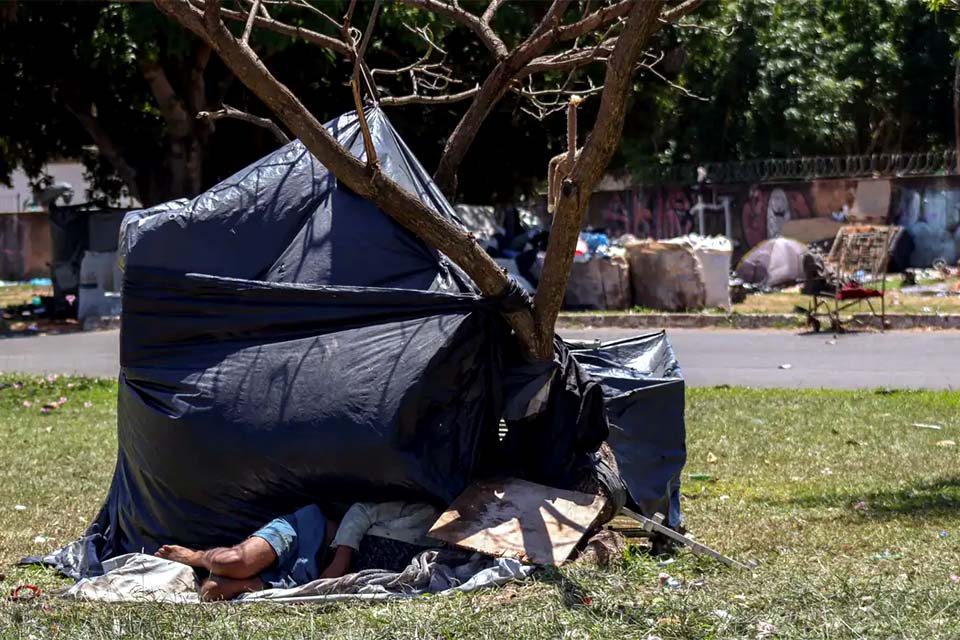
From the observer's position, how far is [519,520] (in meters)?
5.13

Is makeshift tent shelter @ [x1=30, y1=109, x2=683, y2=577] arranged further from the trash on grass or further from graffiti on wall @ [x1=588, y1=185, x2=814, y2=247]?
graffiti on wall @ [x1=588, y1=185, x2=814, y2=247]

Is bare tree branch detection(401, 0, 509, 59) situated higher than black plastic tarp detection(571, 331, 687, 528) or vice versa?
bare tree branch detection(401, 0, 509, 59)

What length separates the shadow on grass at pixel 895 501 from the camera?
6.19m

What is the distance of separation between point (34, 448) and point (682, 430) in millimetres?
5049

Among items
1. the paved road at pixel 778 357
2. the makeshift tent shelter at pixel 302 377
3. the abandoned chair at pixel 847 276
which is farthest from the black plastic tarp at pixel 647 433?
the abandoned chair at pixel 847 276

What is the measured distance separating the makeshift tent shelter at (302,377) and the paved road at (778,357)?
644cm

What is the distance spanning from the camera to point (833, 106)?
103 ft

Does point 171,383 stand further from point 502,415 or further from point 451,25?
point 451,25

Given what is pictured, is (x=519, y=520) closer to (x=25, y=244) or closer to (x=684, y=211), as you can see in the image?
(x=684, y=211)

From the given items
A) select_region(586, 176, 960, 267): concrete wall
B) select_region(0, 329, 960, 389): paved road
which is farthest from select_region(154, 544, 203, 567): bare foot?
select_region(586, 176, 960, 267): concrete wall

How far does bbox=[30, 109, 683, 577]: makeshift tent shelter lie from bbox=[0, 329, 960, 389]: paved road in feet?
21.1

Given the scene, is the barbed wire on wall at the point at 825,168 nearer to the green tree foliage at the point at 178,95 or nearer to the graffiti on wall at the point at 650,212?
the graffiti on wall at the point at 650,212

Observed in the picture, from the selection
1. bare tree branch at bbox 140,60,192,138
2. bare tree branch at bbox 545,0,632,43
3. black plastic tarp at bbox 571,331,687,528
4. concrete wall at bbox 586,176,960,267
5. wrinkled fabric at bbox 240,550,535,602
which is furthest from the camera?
concrete wall at bbox 586,176,960,267

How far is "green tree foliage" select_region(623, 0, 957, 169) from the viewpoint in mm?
30906
